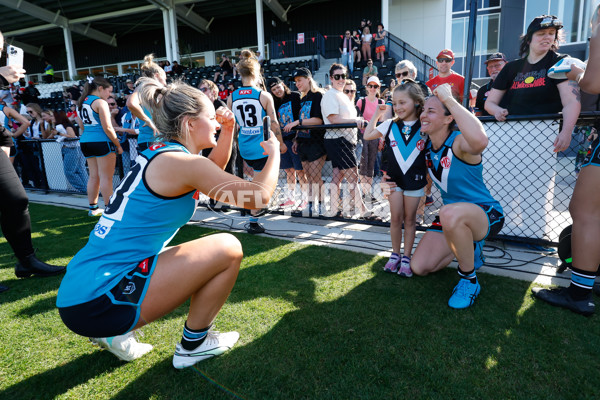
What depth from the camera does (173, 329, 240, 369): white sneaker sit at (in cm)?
178

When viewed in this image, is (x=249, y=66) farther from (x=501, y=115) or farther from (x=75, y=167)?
(x=75, y=167)

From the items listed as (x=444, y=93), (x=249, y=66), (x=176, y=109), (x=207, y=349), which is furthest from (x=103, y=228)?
(x=249, y=66)

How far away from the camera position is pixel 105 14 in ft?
65.1

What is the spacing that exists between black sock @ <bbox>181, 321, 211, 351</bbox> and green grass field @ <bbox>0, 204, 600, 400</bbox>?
129 mm


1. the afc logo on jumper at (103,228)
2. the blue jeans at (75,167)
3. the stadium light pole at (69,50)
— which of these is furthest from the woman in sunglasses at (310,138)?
the stadium light pole at (69,50)

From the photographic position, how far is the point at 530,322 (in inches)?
83.0

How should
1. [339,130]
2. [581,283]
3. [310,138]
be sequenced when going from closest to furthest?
[581,283] < [339,130] < [310,138]

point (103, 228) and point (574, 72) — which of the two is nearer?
point (103, 228)

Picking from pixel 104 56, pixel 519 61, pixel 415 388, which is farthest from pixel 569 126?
pixel 104 56

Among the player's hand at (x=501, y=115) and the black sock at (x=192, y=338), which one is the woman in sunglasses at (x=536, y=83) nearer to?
the player's hand at (x=501, y=115)

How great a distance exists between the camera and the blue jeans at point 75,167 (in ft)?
21.8

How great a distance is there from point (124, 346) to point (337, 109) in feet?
11.0

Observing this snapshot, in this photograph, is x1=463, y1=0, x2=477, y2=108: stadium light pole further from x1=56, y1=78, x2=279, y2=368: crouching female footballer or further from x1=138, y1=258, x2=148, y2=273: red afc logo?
x1=138, y1=258, x2=148, y2=273: red afc logo

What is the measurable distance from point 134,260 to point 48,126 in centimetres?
833
